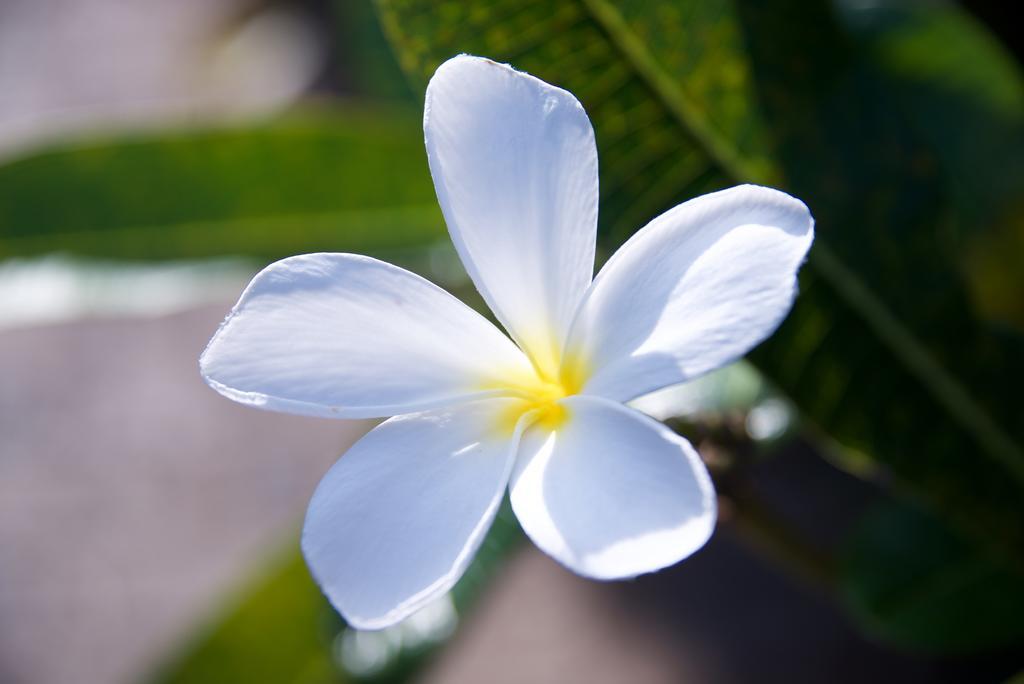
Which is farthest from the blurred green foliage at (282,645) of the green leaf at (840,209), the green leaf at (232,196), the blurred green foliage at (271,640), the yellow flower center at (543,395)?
the yellow flower center at (543,395)

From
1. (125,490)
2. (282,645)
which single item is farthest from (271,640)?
(125,490)

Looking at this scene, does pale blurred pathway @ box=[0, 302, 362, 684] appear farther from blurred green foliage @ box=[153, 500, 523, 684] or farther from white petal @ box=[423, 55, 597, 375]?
white petal @ box=[423, 55, 597, 375]

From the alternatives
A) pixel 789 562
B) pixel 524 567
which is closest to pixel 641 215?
pixel 789 562

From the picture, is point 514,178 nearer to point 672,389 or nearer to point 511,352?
point 511,352

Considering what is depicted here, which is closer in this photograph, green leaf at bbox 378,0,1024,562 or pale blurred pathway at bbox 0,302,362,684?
green leaf at bbox 378,0,1024,562

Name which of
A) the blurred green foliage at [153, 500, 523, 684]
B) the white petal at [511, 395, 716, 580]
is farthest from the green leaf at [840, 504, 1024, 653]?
the white petal at [511, 395, 716, 580]

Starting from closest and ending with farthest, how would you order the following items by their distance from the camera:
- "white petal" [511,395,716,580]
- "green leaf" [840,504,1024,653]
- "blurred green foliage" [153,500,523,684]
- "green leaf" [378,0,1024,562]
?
"white petal" [511,395,716,580], "green leaf" [378,0,1024,562], "green leaf" [840,504,1024,653], "blurred green foliage" [153,500,523,684]
